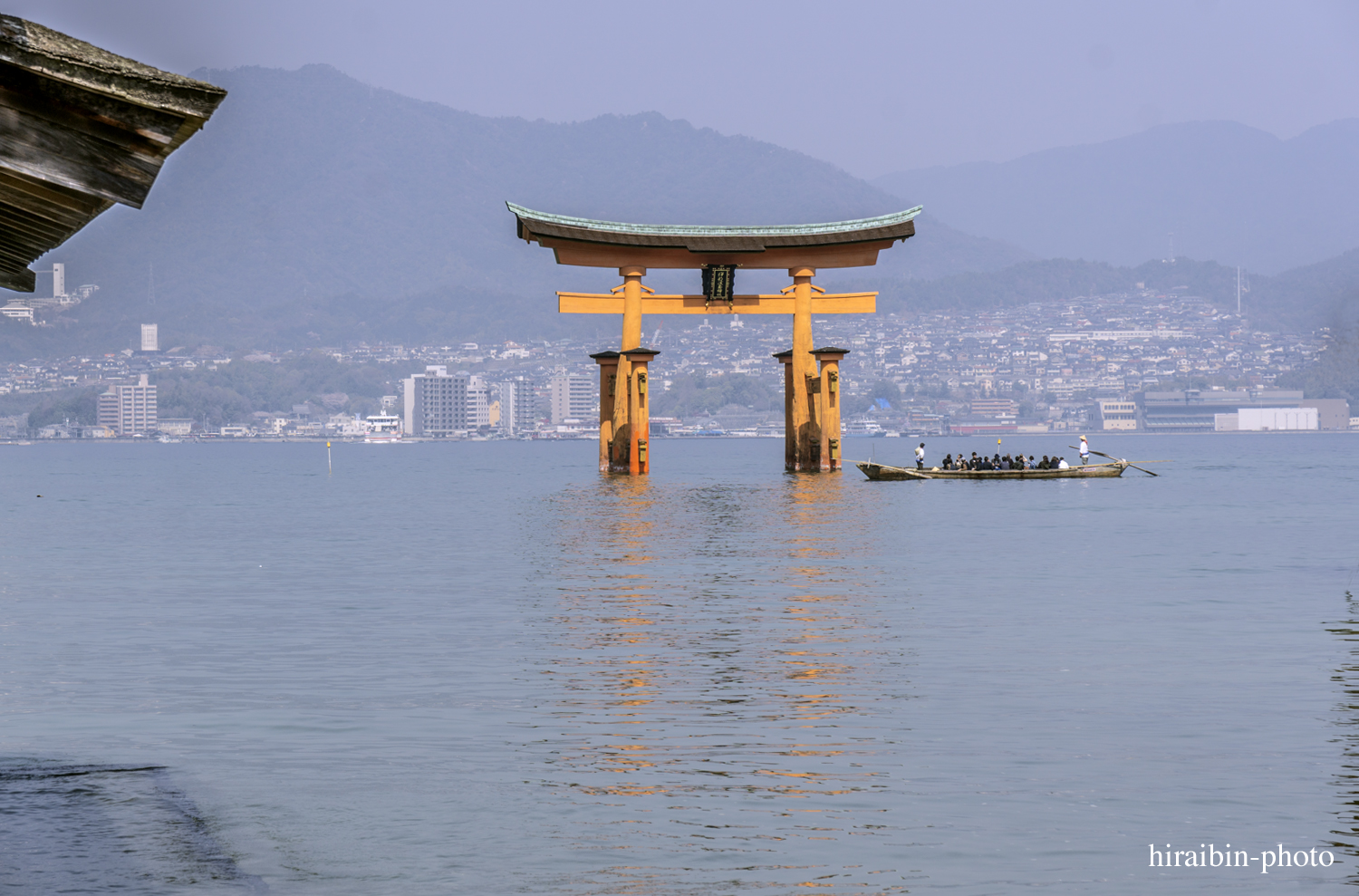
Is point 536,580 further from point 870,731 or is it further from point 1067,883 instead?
point 1067,883

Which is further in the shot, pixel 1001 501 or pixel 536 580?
pixel 1001 501

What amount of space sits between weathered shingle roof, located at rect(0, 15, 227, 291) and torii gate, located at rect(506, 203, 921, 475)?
165ft

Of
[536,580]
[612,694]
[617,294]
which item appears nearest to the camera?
[612,694]

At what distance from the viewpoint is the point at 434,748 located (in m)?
11.2

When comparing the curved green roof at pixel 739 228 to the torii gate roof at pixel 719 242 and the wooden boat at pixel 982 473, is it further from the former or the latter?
the wooden boat at pixel 982 473

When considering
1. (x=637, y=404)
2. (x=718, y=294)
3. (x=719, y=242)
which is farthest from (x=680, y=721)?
(x=718, y=294)

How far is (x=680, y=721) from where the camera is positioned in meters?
12.1

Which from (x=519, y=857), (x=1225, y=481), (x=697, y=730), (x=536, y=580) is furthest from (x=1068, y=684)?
(x=1225, y=481)

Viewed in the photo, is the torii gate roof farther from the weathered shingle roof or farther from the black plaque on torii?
the weathered shingle roof

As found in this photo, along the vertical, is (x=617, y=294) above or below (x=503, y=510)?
above

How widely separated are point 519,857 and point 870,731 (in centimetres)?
417

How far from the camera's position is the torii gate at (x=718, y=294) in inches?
2239

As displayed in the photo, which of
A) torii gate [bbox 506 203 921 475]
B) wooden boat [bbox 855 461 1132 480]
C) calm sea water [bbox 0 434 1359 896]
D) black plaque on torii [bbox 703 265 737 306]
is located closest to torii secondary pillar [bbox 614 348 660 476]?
torii gate [bbox 506 203 921 475]

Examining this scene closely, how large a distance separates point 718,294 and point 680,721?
1893 inches
